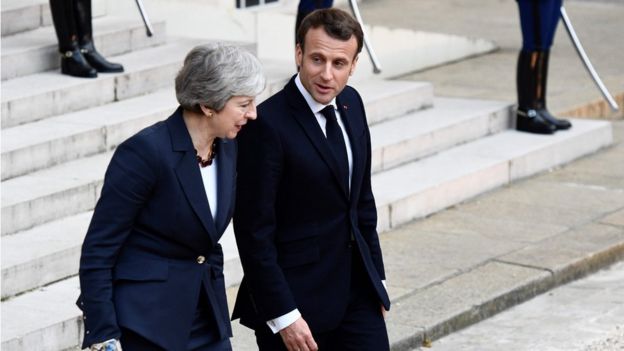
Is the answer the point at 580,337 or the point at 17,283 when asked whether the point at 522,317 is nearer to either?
the point at 580,337

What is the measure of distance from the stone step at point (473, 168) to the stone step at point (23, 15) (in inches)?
95.2

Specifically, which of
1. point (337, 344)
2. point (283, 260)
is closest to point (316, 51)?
point (283, 260)

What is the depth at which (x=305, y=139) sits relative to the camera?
4309mm

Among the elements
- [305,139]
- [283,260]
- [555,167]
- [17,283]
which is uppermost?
[305,139]

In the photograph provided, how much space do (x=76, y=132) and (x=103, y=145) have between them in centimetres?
24

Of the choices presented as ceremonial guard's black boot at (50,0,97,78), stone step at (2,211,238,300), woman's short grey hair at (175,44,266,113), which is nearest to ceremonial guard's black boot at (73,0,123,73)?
ceremonial guard's black boot at (50,0,97,78)

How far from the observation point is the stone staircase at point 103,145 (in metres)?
6.45

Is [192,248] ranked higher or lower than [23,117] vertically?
higher

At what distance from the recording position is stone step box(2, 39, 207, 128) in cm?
796

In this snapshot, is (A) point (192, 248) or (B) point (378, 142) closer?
(A) point (192, 248)

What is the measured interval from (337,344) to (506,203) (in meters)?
4.62

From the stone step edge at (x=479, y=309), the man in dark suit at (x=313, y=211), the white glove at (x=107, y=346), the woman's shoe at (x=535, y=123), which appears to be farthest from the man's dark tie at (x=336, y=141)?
the woman's shoe at (x=535, y=123)

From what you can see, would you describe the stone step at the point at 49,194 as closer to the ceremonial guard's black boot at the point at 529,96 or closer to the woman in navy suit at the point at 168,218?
the woman in navy suit at the point at 168,218

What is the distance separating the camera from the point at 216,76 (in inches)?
148
